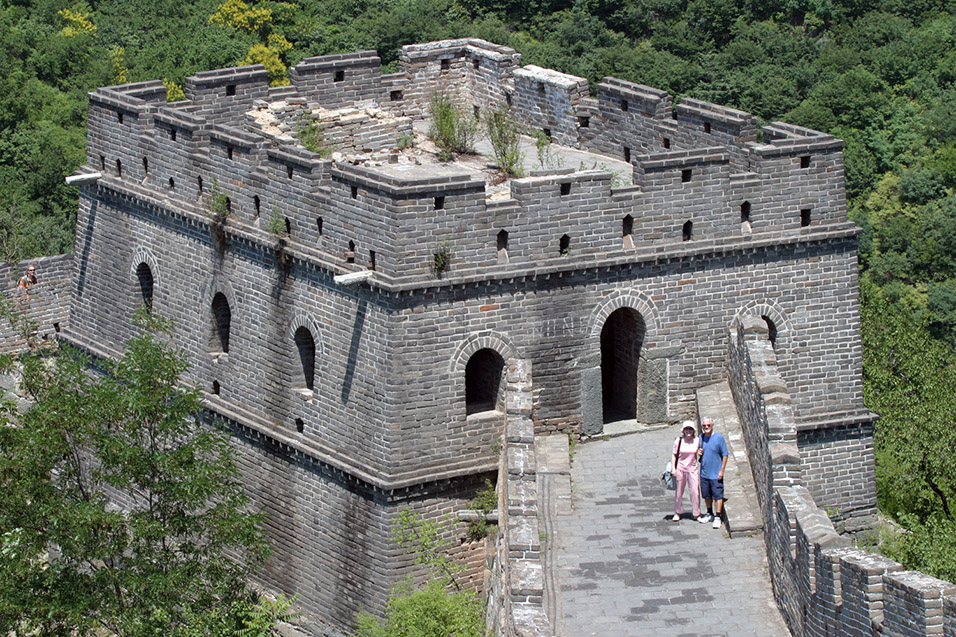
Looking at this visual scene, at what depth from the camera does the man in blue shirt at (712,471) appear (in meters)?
29.7

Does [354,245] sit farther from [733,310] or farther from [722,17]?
[722,17]

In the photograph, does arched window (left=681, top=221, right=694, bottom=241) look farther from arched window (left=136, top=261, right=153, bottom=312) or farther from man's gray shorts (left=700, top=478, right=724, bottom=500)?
arched window (left=136, top=261, right=153, bottom=312)

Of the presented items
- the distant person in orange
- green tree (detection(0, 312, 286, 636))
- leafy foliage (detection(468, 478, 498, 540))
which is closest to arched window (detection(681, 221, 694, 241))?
leafy foliage (detection(468, 478, 498, 540))

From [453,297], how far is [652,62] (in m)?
35.0

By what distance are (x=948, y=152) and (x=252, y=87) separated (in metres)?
33.9

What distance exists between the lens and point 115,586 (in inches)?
1244

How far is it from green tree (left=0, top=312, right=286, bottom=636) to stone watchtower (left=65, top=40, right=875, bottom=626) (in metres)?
1.72

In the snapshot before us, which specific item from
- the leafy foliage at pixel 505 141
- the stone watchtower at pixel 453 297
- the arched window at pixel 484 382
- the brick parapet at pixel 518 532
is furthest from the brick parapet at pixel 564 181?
the brick parapet at pixel 518 532

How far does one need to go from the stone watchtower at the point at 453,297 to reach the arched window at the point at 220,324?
4 centimetres

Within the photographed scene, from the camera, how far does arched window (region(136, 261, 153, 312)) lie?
37.2m

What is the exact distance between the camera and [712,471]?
2975 cm

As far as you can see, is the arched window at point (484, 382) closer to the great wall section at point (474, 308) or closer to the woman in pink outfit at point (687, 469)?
the great wall section at point (474, 308)

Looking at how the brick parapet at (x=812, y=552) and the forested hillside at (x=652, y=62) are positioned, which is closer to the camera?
the brick parapet at (x=812, y=552)

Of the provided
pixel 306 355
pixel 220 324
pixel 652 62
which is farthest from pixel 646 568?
pixel 652 62
